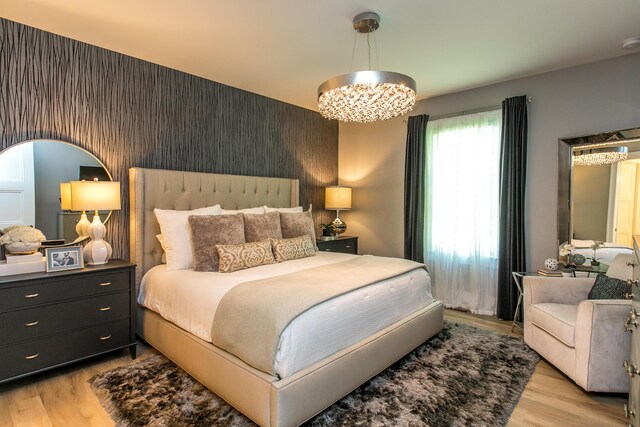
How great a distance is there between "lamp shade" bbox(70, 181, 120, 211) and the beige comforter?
140 cm

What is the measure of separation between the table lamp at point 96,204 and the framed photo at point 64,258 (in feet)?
0.39

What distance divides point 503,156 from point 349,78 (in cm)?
229

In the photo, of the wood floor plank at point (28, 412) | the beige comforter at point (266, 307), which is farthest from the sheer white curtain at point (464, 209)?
the wood floor plank at point (28, 412)

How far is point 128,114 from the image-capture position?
3.07m

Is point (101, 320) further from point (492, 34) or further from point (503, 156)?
point (503, 156)

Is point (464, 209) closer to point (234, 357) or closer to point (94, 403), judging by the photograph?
point (234, 357)

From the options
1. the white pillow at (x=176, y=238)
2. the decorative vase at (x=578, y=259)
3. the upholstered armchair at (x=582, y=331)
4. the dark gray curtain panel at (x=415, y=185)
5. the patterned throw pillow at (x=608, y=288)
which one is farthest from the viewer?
the dark gray curtain panel at (x=415, y=185)

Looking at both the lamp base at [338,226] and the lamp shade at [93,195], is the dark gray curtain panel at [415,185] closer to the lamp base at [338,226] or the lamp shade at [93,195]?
the lamp base at [338,226]

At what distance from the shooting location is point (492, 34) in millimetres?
2635

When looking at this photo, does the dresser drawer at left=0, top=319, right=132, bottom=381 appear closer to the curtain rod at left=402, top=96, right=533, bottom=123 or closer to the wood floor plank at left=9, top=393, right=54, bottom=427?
the wood floor plank at left=9, top=393, right=54, bottom=427

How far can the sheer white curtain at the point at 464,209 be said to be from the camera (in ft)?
12.4

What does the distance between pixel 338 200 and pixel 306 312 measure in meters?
2.96

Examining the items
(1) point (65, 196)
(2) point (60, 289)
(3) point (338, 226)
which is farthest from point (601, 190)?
(1) point (65, 196)

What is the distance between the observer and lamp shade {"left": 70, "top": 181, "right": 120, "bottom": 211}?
256 cm
